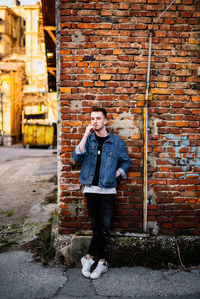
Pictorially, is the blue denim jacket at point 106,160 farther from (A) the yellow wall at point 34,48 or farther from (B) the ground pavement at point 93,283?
(A) the yellow wall at point 34,48

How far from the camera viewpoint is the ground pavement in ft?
8.61

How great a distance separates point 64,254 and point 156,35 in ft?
10.4

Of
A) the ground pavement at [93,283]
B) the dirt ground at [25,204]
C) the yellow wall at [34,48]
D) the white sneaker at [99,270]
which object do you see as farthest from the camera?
the yellow wall at [34,48]

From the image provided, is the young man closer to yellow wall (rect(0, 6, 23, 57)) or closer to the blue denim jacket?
the blue denim jacket

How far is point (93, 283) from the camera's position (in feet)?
9.20

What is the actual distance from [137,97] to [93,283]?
239 centimetres

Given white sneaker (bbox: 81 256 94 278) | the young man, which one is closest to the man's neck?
the young man

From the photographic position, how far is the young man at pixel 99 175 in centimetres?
294

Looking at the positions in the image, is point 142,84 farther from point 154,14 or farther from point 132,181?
point 132,181

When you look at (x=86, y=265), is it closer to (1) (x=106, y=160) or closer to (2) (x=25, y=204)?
(1) (x=106, y=160)

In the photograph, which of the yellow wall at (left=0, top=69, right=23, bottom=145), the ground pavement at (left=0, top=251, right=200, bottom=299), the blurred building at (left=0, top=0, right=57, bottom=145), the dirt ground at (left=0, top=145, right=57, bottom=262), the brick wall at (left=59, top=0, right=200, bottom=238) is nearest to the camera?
the ground pavement at (left=0, top=251, right=200, bottom=299)

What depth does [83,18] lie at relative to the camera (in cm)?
317

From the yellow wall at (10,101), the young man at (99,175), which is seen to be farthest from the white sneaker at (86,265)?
the yellow wall at (10,101)

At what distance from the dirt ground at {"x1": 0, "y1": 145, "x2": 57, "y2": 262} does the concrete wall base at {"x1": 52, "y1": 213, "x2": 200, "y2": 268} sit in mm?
673
